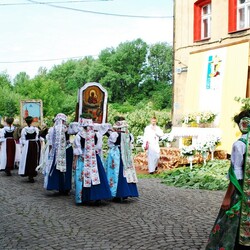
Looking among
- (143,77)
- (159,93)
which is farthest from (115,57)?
(159,93)

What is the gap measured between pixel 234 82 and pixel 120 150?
8.98 meters

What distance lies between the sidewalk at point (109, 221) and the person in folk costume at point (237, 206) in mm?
1400

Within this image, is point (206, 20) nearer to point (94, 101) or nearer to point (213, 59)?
point (213, 59)

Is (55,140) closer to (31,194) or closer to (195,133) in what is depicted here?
(31,194)

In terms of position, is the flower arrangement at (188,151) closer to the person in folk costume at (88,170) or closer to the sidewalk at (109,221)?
the sidewalk at (109,221)

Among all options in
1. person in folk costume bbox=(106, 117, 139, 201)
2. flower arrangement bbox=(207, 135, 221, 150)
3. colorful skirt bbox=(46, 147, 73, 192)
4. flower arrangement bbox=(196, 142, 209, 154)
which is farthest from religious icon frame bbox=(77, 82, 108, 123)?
flower arrangement bbox=(207, 135, 221, 150)

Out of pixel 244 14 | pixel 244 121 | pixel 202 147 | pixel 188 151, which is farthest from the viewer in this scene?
pixel 244 14

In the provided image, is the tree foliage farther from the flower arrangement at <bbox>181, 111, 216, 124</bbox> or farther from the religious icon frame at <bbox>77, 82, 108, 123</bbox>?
the religious icon frame at <bbox>77, 82, 108, 123</bbox>

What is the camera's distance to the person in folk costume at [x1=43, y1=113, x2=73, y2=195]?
10.3m

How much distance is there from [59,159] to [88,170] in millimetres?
1382

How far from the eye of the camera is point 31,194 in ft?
34.9

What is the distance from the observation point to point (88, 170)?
9.05 metres

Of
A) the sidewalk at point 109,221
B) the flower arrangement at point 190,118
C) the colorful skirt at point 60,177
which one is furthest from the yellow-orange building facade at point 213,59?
the colorful skirt at point 60,177

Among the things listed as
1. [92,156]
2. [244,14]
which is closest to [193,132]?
[244,14]
